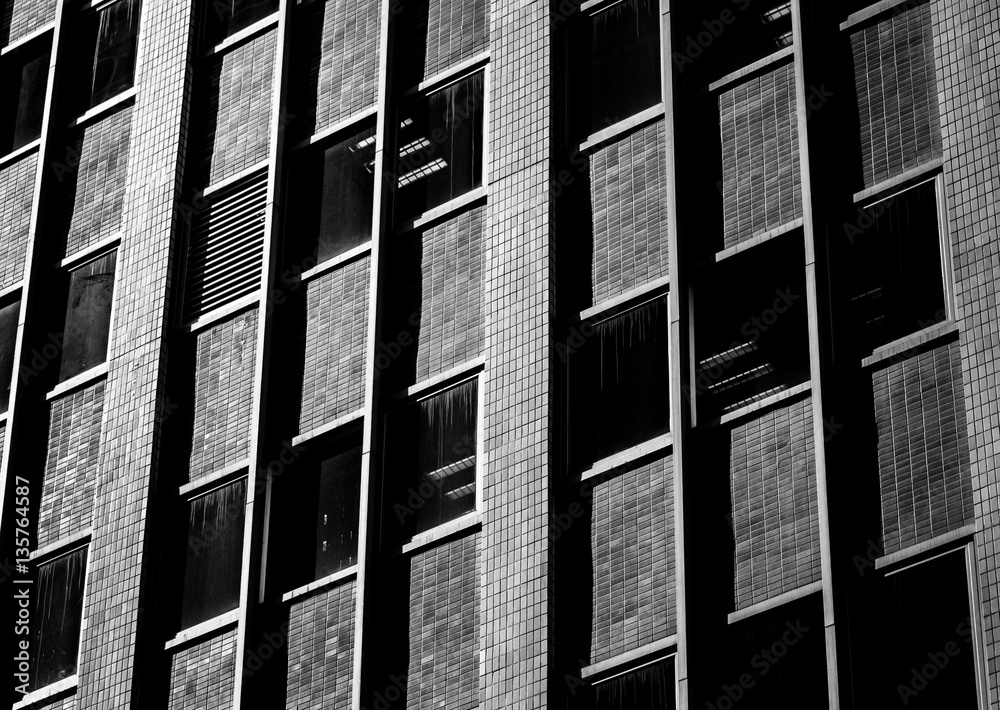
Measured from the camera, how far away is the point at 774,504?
17.6 m

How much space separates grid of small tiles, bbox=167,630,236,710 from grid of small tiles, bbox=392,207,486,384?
406 centimetres

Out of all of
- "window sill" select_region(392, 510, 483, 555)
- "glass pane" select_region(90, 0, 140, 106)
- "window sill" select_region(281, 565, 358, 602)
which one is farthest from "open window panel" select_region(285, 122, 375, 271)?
"glass pane" select_region(90, 0, 140, 106)

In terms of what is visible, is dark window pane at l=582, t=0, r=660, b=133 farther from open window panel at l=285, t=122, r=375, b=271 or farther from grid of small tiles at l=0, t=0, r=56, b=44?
grid of small tiles at l=0, t=0, r=56, b=44

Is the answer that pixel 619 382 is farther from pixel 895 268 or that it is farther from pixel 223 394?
pixel 223 394

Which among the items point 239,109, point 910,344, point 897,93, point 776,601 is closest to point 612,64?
point 897,93

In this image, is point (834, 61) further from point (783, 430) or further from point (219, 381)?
point (219, 381)

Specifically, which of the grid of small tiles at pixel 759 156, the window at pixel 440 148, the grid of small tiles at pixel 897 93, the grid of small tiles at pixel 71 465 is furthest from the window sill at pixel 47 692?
the grid of small tiles at pixel 897 93

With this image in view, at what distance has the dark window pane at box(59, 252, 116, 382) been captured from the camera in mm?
24125

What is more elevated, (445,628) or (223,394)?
(223,394)

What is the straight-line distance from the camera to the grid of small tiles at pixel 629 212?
19.7 m

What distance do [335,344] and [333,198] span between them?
218 cm

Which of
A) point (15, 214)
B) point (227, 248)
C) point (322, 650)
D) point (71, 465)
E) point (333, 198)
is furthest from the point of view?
point (15, 214)

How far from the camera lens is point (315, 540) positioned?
68.1 feet

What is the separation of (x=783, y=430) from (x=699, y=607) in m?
2.02
